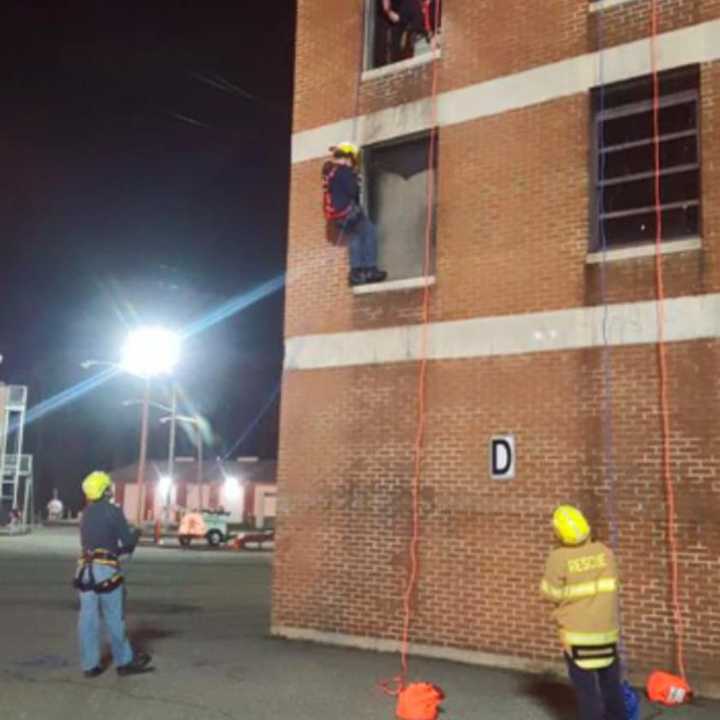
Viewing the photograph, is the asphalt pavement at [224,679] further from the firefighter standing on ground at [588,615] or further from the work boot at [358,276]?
the work boot at [358,276]

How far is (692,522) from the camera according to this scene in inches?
340

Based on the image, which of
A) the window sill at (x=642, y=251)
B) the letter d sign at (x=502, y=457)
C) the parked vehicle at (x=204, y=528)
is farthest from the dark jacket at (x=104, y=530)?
the parked vehicle at (x=204, y=528)

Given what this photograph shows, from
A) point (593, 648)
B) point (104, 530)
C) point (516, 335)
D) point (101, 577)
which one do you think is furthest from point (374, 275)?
point (593, 648)

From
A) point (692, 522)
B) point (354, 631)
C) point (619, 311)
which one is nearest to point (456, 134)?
point (619, 311)

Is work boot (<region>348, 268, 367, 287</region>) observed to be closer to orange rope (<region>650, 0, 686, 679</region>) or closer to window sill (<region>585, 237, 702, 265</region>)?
window sill (<region>585, 237, 702, 265</region>)

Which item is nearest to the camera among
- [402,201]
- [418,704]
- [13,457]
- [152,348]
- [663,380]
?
[418,704]

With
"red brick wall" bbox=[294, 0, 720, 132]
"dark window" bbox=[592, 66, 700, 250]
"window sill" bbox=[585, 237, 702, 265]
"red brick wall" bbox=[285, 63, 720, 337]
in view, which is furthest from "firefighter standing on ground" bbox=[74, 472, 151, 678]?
"red brick wall" bbox=[294, 0, 720, 132]

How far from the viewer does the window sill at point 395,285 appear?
35.4ft

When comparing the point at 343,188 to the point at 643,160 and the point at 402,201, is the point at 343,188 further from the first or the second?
the point at 643,160

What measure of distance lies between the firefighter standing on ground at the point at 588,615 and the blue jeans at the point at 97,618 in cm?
413

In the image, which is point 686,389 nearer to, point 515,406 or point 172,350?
point 515,406

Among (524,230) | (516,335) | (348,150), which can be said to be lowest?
(516,335)

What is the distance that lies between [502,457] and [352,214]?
3.38 metres

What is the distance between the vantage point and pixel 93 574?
8500 millimetres
